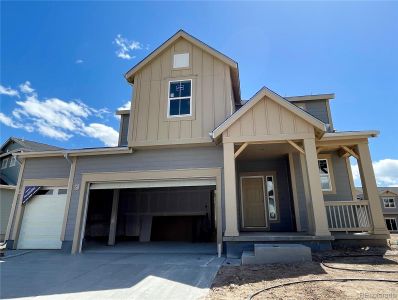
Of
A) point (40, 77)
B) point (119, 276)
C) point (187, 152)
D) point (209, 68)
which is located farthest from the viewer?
point (40, 77)

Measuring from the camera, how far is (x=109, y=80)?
12711mm

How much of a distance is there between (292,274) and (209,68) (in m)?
6.98

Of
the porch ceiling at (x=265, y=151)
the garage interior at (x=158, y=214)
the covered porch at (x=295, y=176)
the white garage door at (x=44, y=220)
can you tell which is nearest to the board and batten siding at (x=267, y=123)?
the covered porch at (x=295, y=176)

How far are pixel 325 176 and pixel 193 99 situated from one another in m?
5.94

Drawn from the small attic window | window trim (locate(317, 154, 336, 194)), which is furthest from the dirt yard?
the small attic window

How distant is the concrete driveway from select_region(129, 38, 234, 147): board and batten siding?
3897 millimetres

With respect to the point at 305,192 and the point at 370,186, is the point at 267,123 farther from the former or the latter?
the point at 370,186

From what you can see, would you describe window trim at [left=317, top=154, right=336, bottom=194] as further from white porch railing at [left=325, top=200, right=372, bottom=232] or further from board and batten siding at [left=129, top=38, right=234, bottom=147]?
board and batten siding at [left=129, top=38, right=234, bottom=147]

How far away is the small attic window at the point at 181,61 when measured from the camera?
8887 mm

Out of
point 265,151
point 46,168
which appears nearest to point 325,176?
point 265,151

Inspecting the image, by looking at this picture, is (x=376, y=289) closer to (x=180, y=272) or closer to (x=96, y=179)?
(x=180, y=272)

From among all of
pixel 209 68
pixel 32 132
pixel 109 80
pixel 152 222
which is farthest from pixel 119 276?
pixel 32 132

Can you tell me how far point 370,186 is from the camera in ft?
22.2

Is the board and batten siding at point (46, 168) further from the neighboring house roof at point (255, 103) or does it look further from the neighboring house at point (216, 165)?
the neighboring house roof at point (255, 103)
